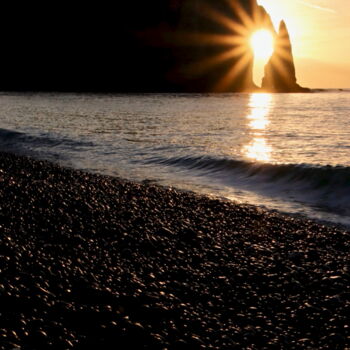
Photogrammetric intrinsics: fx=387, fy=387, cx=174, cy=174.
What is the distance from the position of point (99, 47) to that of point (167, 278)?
139310 millimetres

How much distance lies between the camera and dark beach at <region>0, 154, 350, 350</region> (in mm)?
3994

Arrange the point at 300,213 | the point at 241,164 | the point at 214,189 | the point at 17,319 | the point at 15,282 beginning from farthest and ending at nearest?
the point at 241,164 < the point at 214,189 < the point at 300,213 < the point at 15,282 < the point at 17,319

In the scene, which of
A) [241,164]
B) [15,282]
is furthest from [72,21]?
[15,282]

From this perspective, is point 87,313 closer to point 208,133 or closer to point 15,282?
point 15,282

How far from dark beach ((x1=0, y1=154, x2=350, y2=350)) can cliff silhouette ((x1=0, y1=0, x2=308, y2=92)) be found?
440 feet

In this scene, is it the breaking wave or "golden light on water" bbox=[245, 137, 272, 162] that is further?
"golden light on water" bbox=[245, 137, 272, 162]

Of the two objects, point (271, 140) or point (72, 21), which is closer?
point (271, 140)

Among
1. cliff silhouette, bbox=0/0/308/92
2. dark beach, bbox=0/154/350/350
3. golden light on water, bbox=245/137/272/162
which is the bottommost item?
dark beach, bbox=0/154/350/350

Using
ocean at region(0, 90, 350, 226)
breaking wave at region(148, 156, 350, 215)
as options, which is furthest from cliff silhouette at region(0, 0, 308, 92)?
breaking wave at region(148, 156, 350, 215)

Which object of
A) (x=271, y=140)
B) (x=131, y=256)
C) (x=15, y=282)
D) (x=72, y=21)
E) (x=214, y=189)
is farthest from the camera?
(x=72, y=21)

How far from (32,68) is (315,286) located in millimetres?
145173

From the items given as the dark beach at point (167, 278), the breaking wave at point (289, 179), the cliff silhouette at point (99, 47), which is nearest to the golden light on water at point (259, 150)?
the breaking wave at point (289, 179)

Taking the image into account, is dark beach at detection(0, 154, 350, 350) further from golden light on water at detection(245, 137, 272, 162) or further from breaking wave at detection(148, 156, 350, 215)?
golden light on water at detection(245, 137, 272, 162)

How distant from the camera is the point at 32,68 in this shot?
443ft
